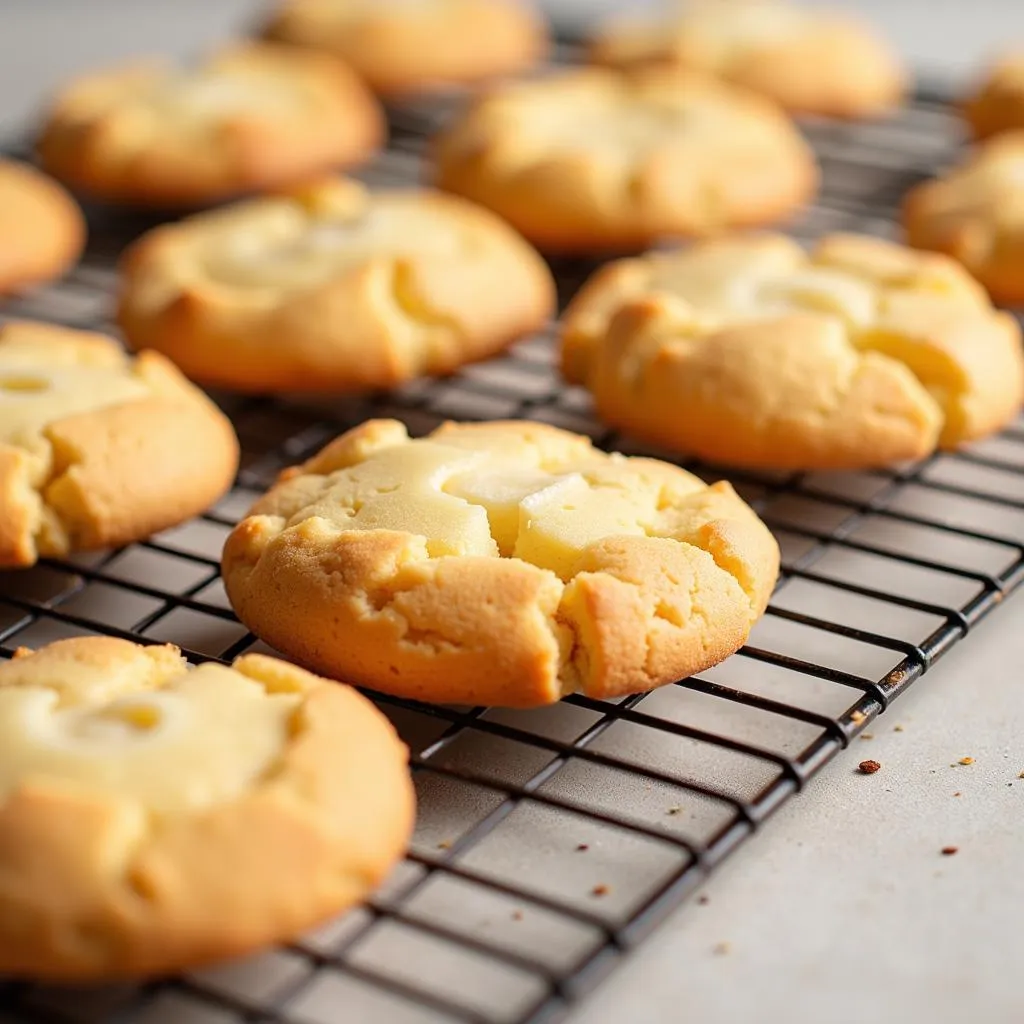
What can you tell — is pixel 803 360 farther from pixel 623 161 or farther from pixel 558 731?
pixel 623 161

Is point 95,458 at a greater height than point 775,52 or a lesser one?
lesser

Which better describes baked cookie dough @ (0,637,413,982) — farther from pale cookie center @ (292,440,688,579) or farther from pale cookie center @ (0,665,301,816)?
pale cookie center @ (292,440,688,579)

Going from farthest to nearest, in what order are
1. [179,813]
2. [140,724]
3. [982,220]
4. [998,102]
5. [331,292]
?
1. [998,102]
2. [982,220]
3. [331,292]
4. [140,724]
5. [179,813]

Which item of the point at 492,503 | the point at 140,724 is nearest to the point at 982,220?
the point at 492,503

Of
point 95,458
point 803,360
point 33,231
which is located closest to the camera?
point 95,458

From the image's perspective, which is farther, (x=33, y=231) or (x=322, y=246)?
(x=33, y=231)

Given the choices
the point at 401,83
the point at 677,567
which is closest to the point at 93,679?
the point at 677,567

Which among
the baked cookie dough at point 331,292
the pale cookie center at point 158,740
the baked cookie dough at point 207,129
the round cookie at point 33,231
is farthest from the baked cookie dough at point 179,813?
the baked cookie dough at point 207,129

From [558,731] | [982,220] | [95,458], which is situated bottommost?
[558,731]
